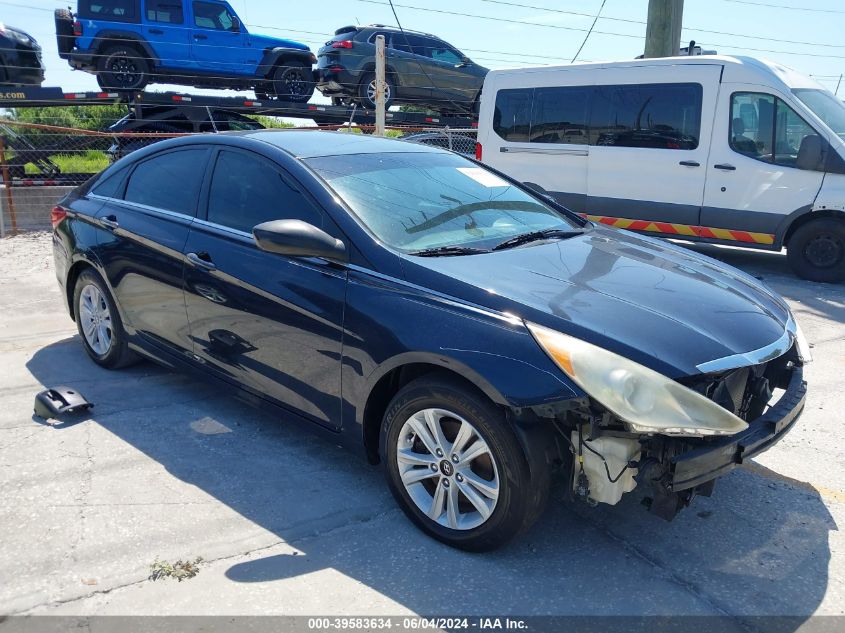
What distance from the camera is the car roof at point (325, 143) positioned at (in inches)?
151

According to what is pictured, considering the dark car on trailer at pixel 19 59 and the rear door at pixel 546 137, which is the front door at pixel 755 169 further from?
the dark car on trailer at pixel 19 59

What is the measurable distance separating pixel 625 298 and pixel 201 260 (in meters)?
2.19

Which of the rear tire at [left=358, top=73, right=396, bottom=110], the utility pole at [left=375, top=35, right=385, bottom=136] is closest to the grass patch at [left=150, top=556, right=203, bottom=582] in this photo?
the utility pole at [left=375, top=35, right=385, bottom=136]

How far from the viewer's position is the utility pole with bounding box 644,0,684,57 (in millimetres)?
10695

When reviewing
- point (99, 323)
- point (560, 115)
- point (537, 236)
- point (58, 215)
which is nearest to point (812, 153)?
point (560, 115)

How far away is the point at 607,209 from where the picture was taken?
9.09m

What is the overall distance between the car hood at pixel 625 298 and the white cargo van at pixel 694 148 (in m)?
4.87

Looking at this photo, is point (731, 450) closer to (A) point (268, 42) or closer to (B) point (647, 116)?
(B) point (647, 116)

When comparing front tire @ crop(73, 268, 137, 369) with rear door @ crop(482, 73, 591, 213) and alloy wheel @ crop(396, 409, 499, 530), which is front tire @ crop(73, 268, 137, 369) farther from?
rear door @ crop(482, 73, 591, 213)

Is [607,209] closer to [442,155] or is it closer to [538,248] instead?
[442,155]

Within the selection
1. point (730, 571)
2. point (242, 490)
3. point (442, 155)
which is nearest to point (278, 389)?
point (242, 490)

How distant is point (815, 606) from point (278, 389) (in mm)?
2397

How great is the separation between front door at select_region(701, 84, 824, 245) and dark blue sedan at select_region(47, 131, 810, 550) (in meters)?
4.58

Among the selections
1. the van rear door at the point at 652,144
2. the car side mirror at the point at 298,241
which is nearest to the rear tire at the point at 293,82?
the van rear door at the point at 652,144
